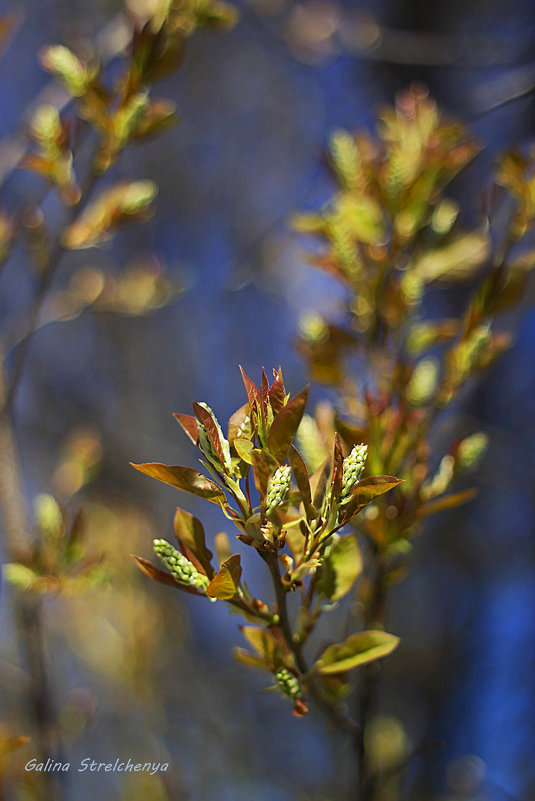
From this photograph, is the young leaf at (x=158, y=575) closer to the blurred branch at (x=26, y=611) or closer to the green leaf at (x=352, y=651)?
the green leaf at (x=352, y=651)

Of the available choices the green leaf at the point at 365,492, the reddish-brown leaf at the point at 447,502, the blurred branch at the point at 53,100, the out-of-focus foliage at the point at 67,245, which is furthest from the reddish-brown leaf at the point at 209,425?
the blurred branch at the point at 53,100

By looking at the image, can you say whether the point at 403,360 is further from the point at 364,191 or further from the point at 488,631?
the point at 488,631

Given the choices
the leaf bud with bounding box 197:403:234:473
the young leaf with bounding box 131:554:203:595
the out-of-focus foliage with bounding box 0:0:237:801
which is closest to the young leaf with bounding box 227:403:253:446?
the leaf bud with bounding box 197:403:234:473

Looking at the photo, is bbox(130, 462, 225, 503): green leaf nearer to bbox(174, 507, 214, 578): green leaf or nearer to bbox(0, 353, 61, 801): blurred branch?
bbox(174, 507, 214, 578): green leaf

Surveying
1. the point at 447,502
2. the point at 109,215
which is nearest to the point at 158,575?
the point at 447,502

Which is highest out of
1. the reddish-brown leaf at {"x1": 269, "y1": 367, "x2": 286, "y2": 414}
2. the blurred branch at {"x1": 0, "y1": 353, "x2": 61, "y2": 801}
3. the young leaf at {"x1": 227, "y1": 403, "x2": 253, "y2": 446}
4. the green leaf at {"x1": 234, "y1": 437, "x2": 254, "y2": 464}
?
the reddish-brown leaf at {"x1": 269, "y1": 367, "x2": 286, "y2": 414}
